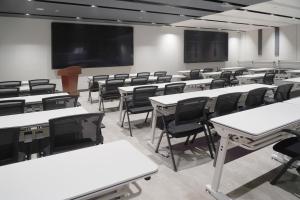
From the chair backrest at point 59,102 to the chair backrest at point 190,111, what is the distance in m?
1.47

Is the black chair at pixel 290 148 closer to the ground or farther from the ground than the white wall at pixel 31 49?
closer to the ground

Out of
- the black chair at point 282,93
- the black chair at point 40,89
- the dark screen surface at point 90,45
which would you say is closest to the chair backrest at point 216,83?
the black chair at point 282,93

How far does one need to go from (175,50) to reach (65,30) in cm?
559

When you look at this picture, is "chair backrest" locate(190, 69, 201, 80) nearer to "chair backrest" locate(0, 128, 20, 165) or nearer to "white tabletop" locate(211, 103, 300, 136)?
"white tabletop" locate(211, 103, 300, 136)

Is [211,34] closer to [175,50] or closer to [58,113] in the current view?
[175,50]

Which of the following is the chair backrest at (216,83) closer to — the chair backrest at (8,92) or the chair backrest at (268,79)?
the chair backrest at (268,79)

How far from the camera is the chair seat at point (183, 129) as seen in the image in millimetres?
2912

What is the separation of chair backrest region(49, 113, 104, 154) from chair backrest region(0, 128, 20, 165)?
270 mm

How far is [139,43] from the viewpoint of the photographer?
433 inches

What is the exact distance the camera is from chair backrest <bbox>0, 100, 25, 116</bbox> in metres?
2.98

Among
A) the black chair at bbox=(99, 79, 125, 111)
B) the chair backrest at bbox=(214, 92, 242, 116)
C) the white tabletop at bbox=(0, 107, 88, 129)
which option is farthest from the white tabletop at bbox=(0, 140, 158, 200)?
the black chair at bbox=(99, 79, 125, 111)

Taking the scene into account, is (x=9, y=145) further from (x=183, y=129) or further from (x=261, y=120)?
(x=261, y=120)

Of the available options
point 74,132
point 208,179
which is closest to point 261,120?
point 208,179

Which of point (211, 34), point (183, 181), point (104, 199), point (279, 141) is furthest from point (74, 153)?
point (211, 34)
